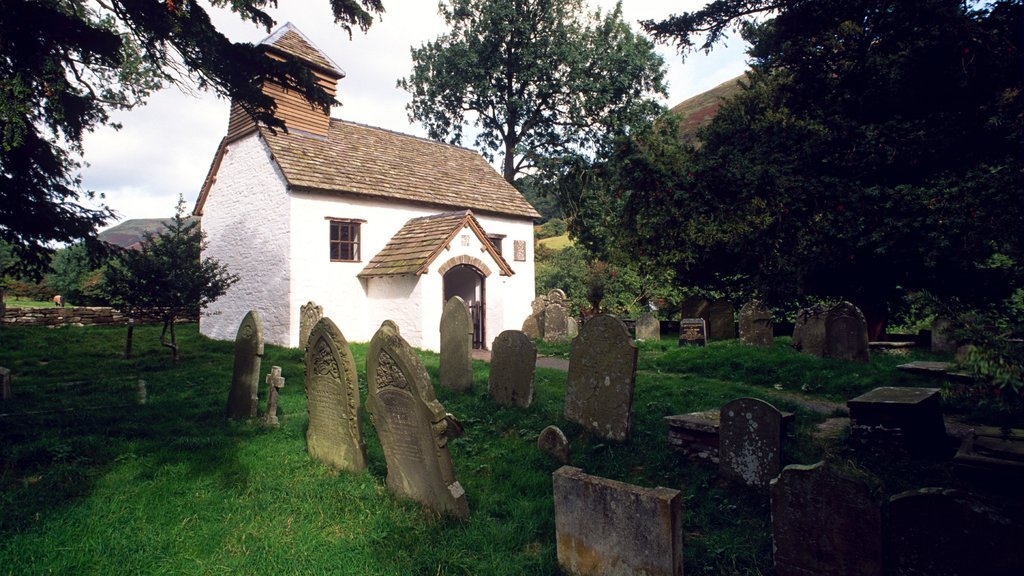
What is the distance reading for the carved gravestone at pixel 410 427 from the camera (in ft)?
14.7

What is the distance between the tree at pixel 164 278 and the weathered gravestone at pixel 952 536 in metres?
13.7

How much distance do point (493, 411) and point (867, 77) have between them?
6140 mm

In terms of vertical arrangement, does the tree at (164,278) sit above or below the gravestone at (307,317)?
above

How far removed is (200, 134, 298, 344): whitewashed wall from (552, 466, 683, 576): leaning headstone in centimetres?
1383

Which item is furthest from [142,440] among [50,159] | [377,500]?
[50,159]

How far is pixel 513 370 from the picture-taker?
8.05 metres

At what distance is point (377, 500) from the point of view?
15.6ft

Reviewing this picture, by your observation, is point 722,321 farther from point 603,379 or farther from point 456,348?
point 603,379

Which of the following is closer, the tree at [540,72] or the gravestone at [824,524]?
the gravestone at [824,524]

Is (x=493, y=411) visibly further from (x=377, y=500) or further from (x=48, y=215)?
(x=48, y=215)

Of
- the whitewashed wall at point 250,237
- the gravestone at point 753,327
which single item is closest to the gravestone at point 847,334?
the gravestone at point 753,327

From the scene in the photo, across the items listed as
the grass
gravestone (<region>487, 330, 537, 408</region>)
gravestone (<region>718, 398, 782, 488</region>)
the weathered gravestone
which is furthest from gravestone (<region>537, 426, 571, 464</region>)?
the weathered gravestone

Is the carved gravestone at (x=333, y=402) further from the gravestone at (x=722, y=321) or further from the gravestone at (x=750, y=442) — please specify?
the gravestone at (x=722, y=321)

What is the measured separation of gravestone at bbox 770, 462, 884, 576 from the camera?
3.05 metres
